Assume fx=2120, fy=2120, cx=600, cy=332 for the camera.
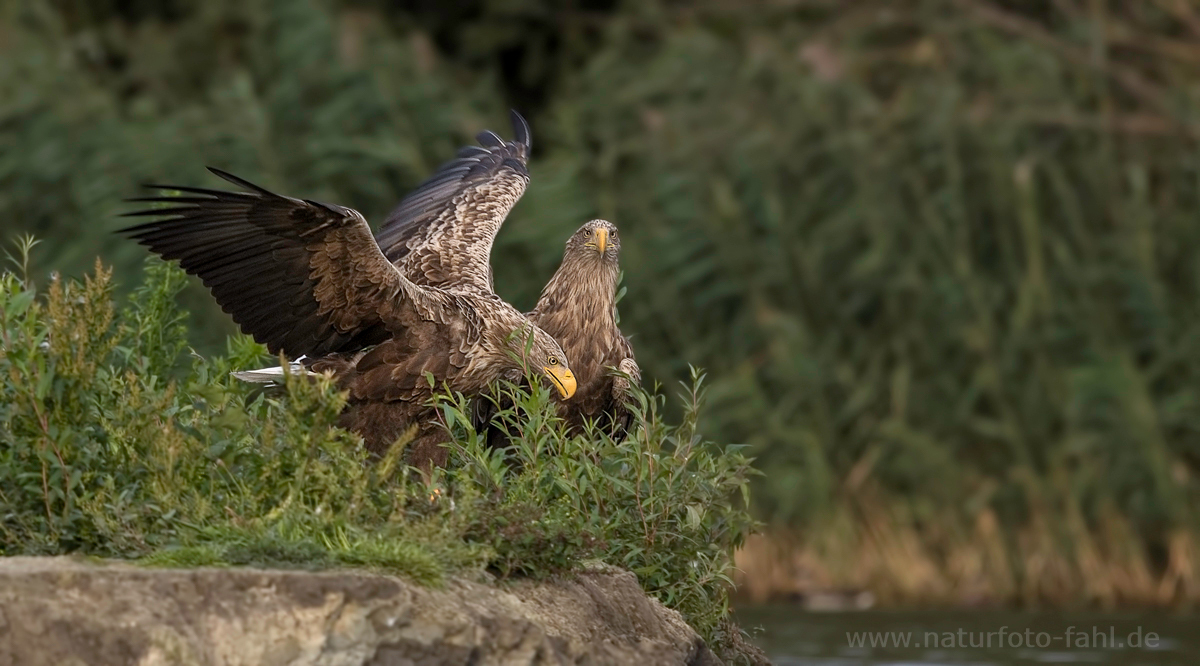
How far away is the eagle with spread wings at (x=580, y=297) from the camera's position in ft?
24.0

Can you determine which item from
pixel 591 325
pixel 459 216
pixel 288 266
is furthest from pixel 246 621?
pixel 459 216

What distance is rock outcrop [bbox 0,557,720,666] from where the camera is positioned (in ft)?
16.0

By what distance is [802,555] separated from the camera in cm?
1141

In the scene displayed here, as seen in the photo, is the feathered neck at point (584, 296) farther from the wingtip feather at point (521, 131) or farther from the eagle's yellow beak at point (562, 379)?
the wingtip feather at point (521, 131)

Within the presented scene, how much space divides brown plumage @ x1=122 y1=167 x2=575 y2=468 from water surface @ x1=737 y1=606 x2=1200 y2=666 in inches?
96.0

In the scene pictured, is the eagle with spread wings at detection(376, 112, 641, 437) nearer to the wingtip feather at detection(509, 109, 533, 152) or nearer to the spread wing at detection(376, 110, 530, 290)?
the spread wing at detection(376, 110, 530, 290)

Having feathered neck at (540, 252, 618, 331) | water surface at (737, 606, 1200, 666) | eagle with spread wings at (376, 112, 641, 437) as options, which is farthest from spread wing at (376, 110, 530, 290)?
water surface at (737, 606, 1200, 666)

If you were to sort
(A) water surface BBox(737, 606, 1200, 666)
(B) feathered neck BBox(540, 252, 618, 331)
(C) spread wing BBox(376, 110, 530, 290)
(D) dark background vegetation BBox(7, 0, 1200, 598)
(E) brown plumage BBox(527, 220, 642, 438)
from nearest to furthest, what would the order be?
(E) brown plumage BBox(527, 220, 642, 438)
(B) feathered neck BBox(540, 252, 618, 331)
(C) spread wing BBox(376, 110, 530, 290)
(A) water surface BBox(737, 606, 1200, 666)
(D) dark background vegetation BBox(7, 0, 1200, 598)

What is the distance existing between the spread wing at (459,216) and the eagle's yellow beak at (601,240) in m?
0.44

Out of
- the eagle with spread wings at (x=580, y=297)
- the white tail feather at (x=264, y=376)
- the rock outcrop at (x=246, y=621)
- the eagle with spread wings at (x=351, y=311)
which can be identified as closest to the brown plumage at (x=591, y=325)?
the eagle with spread wings at (x=580, y=297)

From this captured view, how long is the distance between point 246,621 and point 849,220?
293 inches

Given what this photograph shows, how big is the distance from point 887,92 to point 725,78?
1.85 m

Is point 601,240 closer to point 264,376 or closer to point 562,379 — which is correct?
point 562,379

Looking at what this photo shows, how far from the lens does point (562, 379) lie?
268 inches
